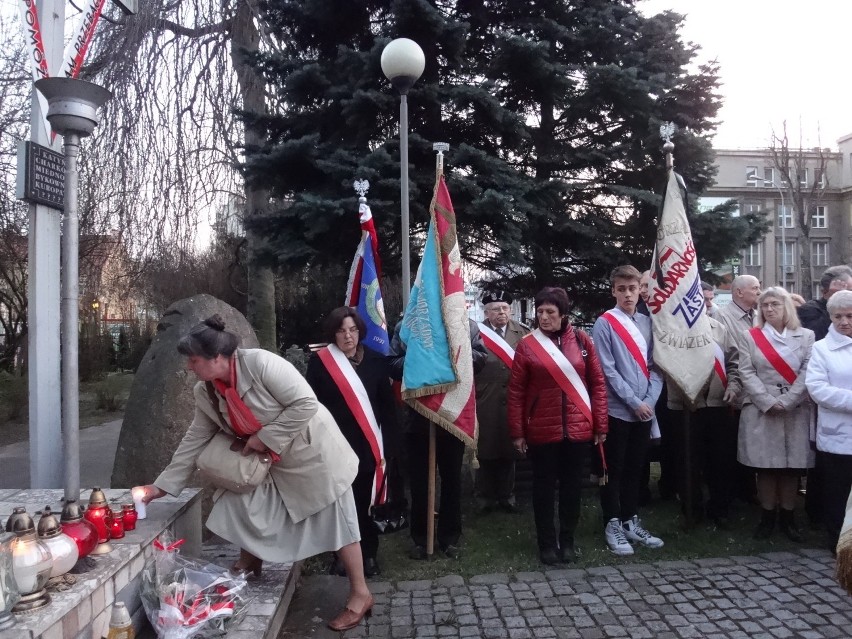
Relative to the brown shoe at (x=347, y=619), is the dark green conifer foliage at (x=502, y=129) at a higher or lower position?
higher

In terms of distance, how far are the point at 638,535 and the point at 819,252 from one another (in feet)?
171

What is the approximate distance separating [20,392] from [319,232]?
9274mm

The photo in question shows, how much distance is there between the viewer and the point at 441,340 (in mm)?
4938

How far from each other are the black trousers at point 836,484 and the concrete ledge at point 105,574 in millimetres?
4403

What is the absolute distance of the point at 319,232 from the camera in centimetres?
721

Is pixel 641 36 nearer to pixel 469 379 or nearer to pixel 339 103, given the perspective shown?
pixel 339 103

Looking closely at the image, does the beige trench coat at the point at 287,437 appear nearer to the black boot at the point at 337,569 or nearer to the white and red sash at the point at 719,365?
the black boot at the point at 337,569

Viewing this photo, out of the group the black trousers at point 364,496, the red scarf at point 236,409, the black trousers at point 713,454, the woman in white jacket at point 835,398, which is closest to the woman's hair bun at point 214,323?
the red scarf at point 236,409

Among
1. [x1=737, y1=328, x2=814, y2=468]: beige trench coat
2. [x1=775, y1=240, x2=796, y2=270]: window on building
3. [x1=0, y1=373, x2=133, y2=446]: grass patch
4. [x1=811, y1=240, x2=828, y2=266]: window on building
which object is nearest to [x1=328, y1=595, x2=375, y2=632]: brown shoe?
[x1=737, y1=328, x2=814, y2=468]: beige trench coat

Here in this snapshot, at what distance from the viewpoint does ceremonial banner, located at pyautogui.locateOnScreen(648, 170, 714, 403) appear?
5.16 meters

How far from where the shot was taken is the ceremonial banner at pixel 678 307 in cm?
516

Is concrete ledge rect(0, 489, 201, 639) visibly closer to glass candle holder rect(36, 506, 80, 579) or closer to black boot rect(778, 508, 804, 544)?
glass candle holder rect(36, 506, 80, 579)

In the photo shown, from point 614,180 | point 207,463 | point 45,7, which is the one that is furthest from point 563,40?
point 207,463

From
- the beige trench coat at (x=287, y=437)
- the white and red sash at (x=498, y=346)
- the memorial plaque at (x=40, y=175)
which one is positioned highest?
the memorial plaque at (x=40, y=175)
